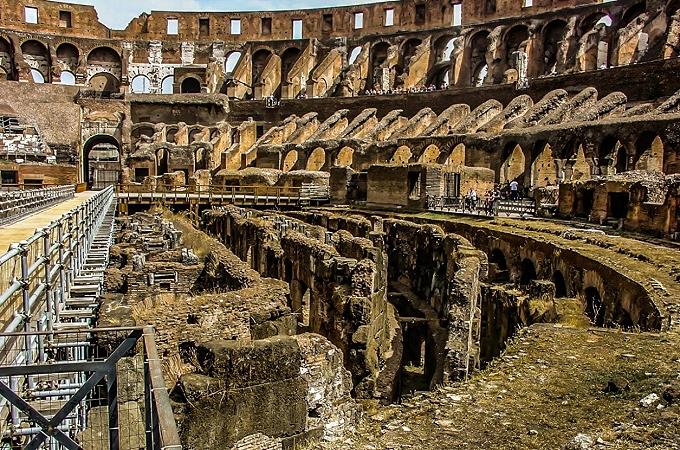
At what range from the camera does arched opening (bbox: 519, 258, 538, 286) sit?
16.9 meters

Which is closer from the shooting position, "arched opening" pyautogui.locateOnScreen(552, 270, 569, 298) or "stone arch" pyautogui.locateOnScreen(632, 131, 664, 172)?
"arched opening" pyautogui.locateOnScreen(552, 270, 569, 298)

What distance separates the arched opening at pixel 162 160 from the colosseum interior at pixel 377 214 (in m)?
0.17

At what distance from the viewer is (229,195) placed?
1475 inches

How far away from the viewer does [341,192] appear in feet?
114

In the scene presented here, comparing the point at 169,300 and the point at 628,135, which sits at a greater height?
the point at 628,135

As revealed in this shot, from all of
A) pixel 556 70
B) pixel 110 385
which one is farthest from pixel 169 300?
pixel 556 70

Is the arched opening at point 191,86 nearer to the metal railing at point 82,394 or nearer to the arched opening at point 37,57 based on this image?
the arched opening at point 37,57

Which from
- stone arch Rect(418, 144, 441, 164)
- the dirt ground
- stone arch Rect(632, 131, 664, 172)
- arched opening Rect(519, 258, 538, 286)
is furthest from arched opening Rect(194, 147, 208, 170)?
the dirt ground

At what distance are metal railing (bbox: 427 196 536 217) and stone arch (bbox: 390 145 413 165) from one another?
9287mm

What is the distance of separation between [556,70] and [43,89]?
3662 centimetres

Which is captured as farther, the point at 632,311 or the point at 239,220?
the point at 239,220

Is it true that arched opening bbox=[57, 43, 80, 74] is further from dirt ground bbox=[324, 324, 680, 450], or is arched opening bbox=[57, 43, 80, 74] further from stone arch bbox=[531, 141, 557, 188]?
dirt ground bbox=[324, 324, 680, 450]

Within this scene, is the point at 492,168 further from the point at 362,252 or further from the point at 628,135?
the point at 362,252

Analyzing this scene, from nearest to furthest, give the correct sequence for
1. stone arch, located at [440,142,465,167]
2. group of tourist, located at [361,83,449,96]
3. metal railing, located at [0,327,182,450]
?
metal railing, located at [0,327,182,450] < stone arch, located at [440,142,465,167] < group of tourist, located at [361,83,449,96]
